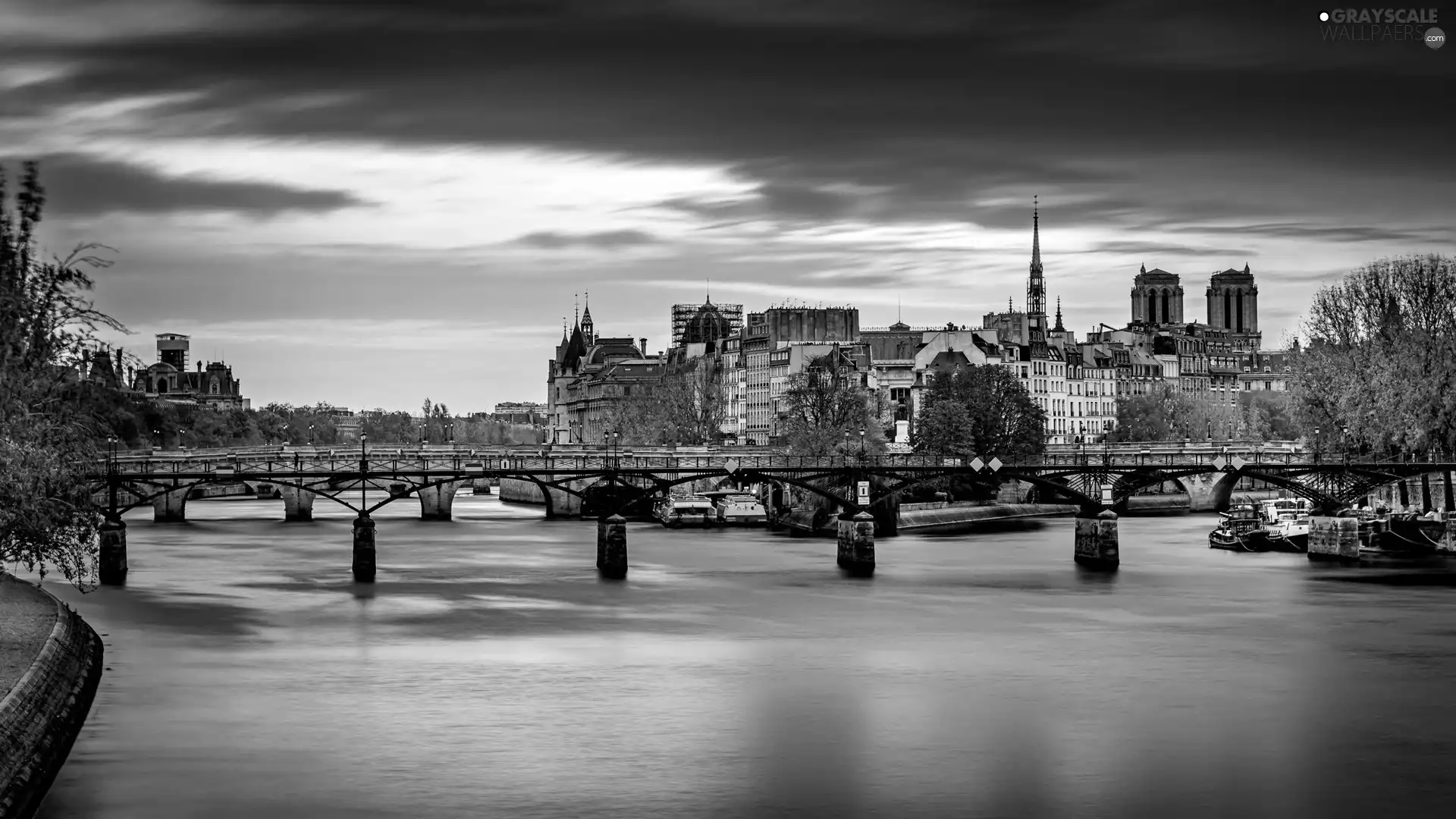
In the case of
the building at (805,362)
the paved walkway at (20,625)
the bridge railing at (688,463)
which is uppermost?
the building at (805,362)

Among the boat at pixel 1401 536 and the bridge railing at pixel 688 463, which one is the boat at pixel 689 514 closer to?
the bridge railing at pixel 688 463

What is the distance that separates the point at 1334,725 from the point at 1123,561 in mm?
35264

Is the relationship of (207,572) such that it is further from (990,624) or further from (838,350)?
(838,350)

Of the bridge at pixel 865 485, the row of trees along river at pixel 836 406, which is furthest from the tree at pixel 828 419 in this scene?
the bridge at pixel 865 485

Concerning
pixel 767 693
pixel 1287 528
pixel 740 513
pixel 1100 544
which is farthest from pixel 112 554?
pixel 740 513

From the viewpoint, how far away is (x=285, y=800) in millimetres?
32562

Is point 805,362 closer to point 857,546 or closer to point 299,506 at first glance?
point 299,506

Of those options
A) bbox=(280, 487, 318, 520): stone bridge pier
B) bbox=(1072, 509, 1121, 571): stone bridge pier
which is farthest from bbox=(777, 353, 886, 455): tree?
bbox=(280, 487, 318, 520): stone bridge pier

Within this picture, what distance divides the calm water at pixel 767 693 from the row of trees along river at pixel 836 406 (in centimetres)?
450

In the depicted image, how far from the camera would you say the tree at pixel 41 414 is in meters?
38.2

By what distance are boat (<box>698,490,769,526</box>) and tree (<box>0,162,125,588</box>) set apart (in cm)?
6064

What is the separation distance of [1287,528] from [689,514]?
34666 millimetres

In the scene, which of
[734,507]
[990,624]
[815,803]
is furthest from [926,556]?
[815,803]

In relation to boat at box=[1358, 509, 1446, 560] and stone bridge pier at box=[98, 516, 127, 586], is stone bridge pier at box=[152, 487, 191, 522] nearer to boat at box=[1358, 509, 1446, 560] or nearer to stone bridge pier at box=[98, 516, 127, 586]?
stone bridge pier at box=[98, 516, 127, 586]
